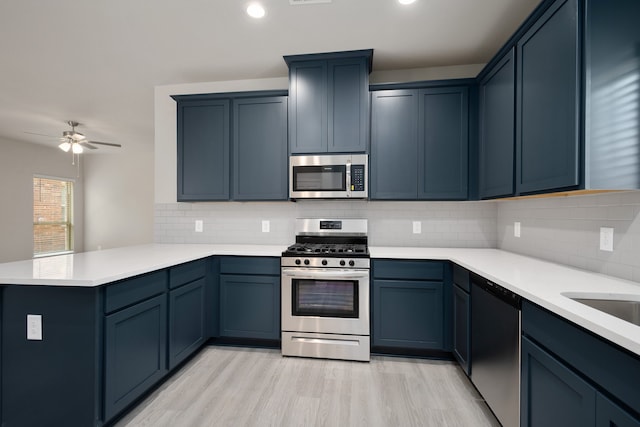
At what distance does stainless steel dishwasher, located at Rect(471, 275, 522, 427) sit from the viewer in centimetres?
148

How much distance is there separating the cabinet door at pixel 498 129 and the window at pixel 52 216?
8.32 m

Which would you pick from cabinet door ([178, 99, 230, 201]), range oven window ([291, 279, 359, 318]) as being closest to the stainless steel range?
range oven window ([291, 279, 359, 318])

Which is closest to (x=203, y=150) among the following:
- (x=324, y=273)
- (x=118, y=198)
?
(x=324, y=273)

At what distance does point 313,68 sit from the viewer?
2.77 metres

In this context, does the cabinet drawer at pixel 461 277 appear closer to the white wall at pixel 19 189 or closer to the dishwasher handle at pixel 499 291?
the dishwasher handle at pixel 499 291

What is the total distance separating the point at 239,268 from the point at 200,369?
85 centimetres

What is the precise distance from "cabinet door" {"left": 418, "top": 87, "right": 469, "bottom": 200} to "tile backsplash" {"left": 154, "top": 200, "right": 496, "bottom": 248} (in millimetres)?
309

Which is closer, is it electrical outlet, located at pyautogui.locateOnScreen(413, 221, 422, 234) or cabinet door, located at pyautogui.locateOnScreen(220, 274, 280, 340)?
cabinet door, located at pyautogui.locateOnScreen(220, 274, 280, 340)

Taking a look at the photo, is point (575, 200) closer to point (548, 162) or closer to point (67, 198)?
point (548, 162)

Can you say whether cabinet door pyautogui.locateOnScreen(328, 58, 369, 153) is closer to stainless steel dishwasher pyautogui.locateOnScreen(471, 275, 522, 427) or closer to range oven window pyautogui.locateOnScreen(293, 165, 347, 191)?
range oven window pyautogui.locateOnScreen(293, 165, 347, 191)

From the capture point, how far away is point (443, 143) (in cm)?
272

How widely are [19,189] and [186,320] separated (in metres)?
6.20

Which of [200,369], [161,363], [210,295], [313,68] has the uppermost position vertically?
[313,68]

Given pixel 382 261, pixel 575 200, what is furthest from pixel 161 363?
pixel 575 200
